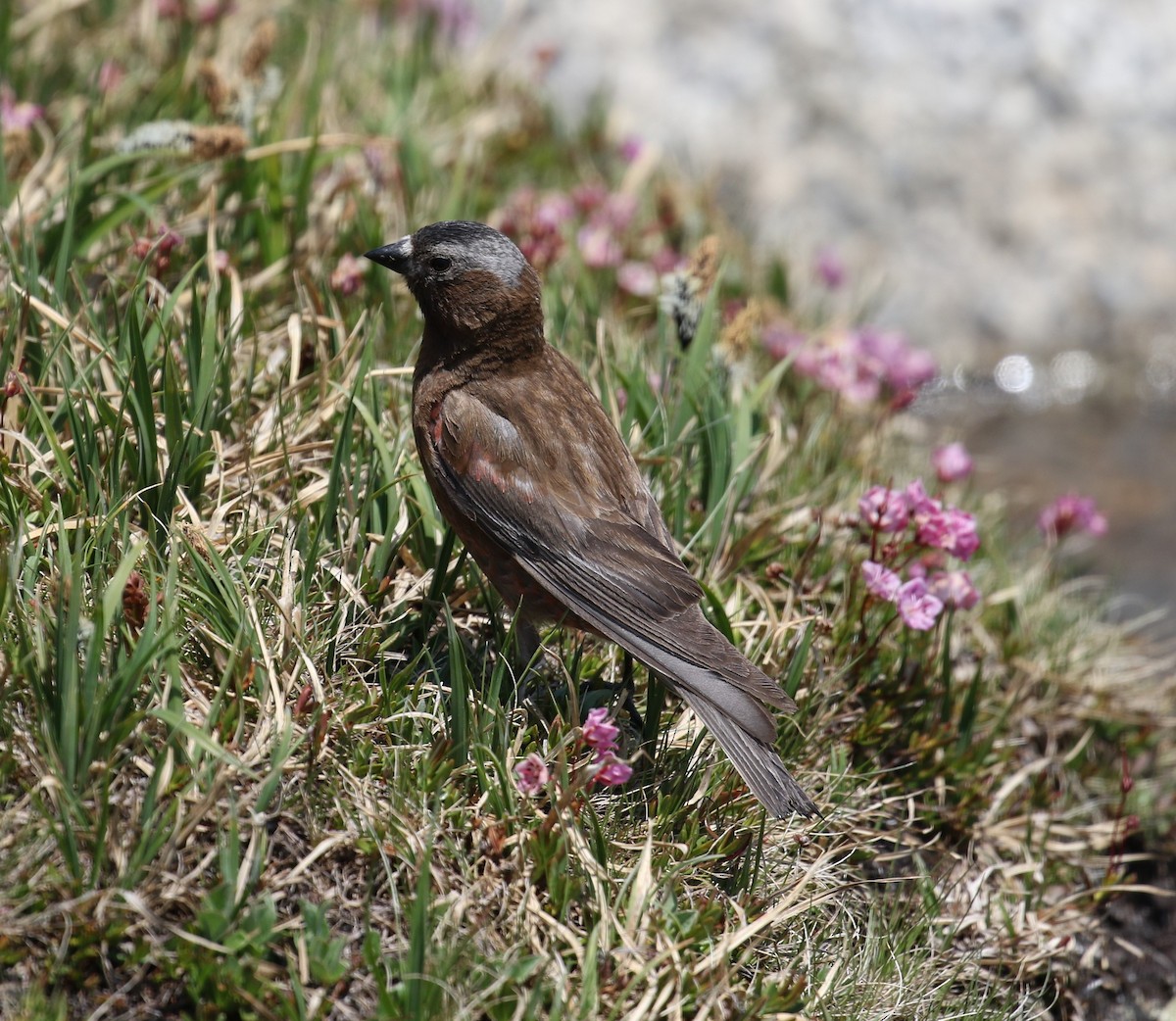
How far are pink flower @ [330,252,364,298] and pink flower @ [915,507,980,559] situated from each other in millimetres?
1934

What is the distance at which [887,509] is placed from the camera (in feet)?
13.0

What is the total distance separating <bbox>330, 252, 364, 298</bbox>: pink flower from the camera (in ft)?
14.4

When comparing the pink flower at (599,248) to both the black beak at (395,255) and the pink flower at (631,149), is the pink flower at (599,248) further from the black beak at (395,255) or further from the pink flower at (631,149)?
the black beak at (395,255)

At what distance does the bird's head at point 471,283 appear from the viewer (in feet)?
12.8

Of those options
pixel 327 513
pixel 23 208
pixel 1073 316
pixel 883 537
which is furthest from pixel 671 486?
pixel 1073 316

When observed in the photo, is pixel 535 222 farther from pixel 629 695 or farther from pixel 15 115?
pixel 629 695

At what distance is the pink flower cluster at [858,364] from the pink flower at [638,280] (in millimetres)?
507

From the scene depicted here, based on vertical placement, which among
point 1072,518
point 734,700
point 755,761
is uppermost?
point 734,700

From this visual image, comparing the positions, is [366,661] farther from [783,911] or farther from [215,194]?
[215,194]

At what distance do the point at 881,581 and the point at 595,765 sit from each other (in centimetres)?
114

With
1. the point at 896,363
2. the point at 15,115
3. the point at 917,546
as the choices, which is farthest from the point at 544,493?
the point at 15,115

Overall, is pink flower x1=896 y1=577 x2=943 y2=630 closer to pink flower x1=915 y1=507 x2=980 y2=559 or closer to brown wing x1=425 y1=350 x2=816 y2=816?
pink flower x1=915 y1=507 x2=980 y2=559

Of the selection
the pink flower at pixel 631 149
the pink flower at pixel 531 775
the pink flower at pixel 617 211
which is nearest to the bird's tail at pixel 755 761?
the pink flower at pixel 531 775

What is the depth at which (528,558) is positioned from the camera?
3.58 m
